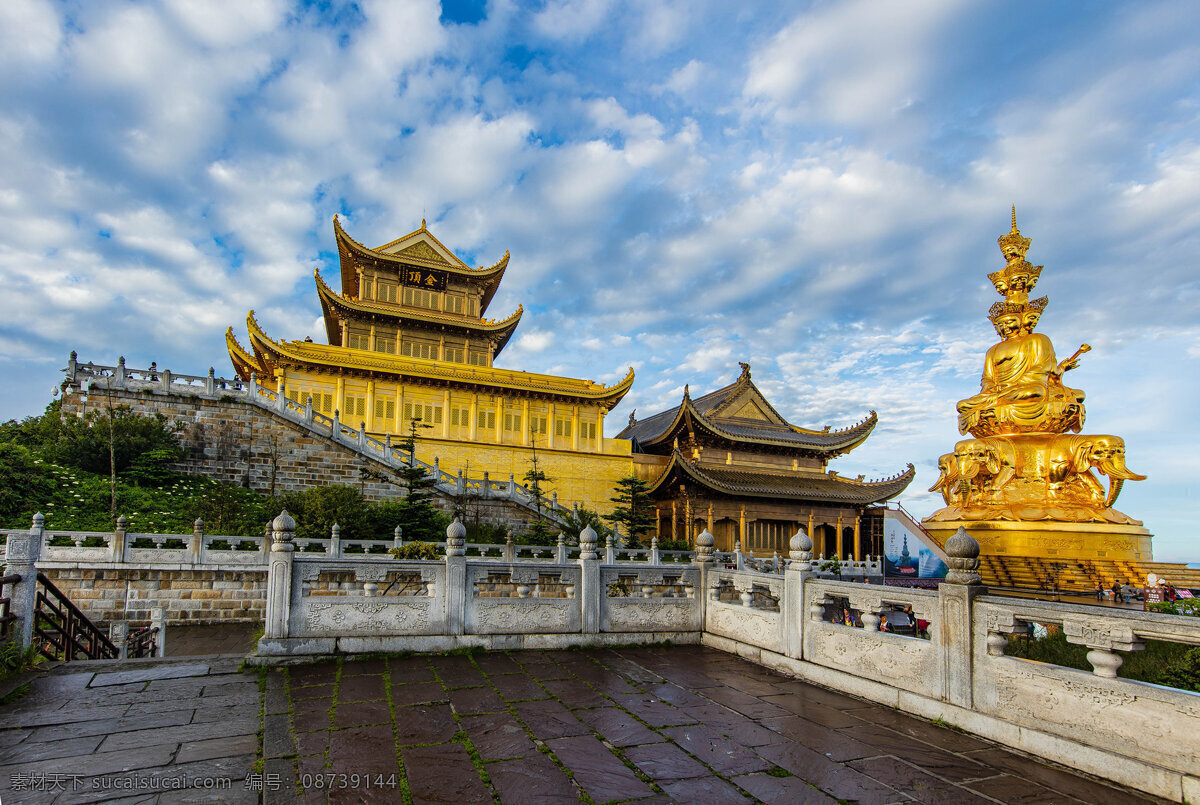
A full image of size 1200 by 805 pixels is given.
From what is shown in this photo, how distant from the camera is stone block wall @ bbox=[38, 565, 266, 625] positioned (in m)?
12.9

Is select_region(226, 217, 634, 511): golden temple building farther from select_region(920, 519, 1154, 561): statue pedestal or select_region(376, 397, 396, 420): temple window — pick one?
select_region(920, 519, 1154, 561): statue pedestal

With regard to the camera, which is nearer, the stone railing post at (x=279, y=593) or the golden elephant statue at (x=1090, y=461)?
the stone railing post at (x=279, y=593)

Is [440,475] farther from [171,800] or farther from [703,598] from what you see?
[171,800]

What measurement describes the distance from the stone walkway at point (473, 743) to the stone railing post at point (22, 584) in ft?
1.86

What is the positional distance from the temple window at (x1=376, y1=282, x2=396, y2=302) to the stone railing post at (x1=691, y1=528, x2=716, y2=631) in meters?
23.7

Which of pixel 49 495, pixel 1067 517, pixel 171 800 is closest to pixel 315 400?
pixel 49 495

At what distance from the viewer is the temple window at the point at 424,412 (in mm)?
25000

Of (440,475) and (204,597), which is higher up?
(440,475)

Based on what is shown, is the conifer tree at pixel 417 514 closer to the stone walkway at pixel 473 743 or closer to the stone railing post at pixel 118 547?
the stone railing post at pixel 118 547

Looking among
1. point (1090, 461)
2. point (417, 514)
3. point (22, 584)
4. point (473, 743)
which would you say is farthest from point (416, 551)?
point (1090, 461)

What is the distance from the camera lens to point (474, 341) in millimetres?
29125

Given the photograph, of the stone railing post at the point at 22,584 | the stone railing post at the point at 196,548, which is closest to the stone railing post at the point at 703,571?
the stone railing post at the point at 22,584

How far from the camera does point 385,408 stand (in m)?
24.7

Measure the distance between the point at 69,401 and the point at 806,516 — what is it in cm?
2543
